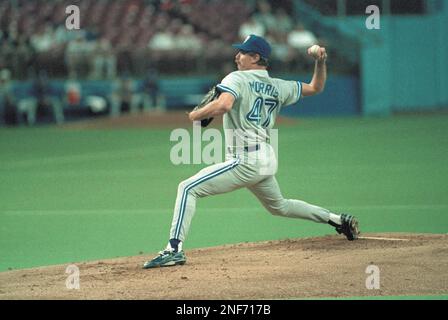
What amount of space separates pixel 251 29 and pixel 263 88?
2421 cm

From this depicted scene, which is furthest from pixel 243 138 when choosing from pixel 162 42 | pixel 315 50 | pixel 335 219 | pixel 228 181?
pixel 162 42

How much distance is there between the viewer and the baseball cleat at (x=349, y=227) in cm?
932

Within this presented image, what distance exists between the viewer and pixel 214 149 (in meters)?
21.3

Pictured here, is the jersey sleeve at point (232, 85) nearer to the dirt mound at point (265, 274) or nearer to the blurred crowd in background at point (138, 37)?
the dirt mound at point (265, 274)

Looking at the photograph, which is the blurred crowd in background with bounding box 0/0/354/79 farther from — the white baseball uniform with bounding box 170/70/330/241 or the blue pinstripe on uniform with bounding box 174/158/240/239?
the blue pinstripe on uniform with bounding box 174/158/240/239

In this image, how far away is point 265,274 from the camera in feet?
25.9

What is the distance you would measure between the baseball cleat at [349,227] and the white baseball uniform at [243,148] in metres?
1.07

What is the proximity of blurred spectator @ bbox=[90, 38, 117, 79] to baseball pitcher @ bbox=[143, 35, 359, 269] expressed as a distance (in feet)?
73.8

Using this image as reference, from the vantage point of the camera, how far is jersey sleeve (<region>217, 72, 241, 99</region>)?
809 cm

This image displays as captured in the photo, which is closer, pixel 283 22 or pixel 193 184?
pixel 193 184

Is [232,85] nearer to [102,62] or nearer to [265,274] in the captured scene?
[265,274]

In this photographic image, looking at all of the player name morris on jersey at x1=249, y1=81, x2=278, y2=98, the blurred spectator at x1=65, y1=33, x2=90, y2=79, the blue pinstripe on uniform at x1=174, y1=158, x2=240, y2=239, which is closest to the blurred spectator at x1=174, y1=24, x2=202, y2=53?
the blurred spectator at x1=65, y1=33, x2=90, y2=79
